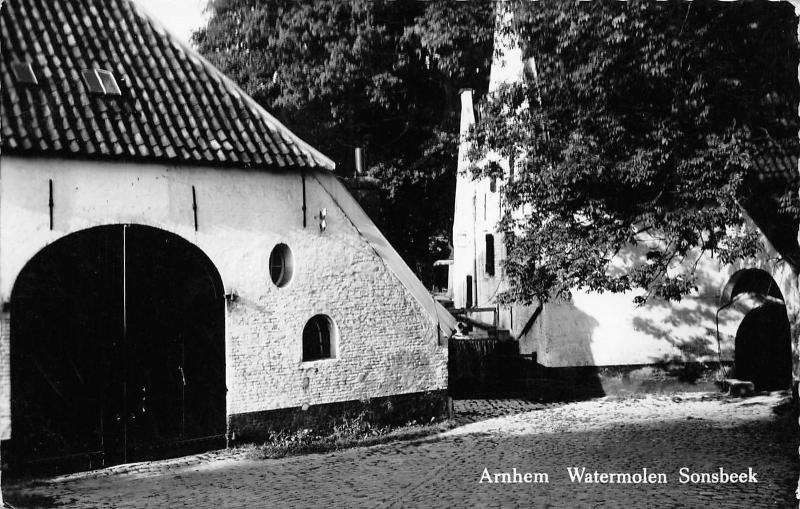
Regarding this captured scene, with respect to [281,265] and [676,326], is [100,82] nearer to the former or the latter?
[281,265]

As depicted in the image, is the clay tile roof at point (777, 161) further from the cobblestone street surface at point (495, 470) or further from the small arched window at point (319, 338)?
the small arched window at point (319, 338)

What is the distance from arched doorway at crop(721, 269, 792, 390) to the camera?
50.9 ft

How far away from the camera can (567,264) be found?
12.2 meters

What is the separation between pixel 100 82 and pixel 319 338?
480 centimetres

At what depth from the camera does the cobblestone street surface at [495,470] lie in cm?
823

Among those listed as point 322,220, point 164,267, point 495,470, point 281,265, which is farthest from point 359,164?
point 495,470

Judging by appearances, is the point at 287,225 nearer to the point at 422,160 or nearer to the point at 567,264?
the point at 567,264

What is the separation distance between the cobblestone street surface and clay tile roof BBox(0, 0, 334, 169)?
4109 mm

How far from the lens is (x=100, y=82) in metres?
10.4

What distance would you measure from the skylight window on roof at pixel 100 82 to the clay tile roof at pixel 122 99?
0.06 m

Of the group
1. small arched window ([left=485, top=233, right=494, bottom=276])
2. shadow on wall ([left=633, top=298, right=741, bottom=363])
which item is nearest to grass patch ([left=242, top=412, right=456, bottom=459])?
shadow on wall ([left=633, top=298, right=741, bottom=363])

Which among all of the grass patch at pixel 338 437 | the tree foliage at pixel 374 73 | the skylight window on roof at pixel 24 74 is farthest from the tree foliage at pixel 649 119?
the skylight window on roof at pixel 24 74

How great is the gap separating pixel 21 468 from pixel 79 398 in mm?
1044

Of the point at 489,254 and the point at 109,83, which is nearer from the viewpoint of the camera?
the point at 109,83
